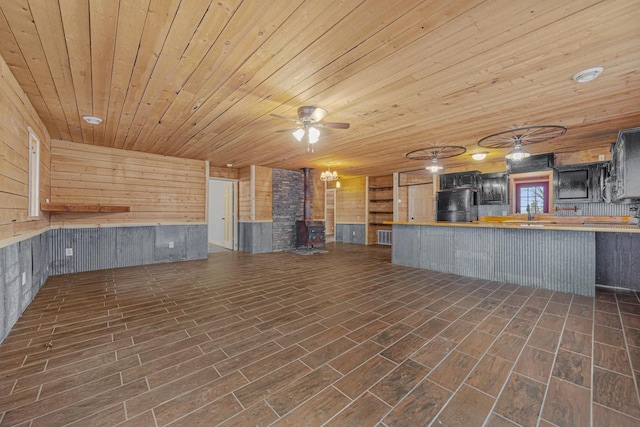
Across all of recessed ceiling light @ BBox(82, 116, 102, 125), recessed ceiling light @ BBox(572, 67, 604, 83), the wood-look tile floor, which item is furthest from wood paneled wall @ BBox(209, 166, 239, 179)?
recessed ceiling light @ BBox(572, 67, 604, 83)

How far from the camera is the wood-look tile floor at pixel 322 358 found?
149 centimetres

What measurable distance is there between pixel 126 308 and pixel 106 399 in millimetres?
1776

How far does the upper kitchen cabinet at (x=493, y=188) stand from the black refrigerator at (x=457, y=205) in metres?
1.39

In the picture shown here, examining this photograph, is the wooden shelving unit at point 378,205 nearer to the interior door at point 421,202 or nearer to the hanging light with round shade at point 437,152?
the interior door at point 421,202

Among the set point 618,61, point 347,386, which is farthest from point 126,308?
point 618,61

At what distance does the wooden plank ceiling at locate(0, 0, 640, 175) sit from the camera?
173 cm

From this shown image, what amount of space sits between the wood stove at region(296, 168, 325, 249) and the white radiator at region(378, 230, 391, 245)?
2.56 m

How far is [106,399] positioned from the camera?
158 centimetres

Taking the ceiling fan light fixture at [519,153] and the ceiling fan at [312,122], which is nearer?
the ceiling fan at [312,122]

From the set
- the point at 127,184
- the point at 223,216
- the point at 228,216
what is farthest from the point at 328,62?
the point at 223,216

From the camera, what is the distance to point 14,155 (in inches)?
106

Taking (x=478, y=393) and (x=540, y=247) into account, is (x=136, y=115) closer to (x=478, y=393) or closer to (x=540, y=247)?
(x=478, y=393)

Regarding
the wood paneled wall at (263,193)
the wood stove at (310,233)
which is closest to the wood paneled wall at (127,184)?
the wood paneled wall at (263,193)

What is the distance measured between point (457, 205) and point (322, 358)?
467cm
